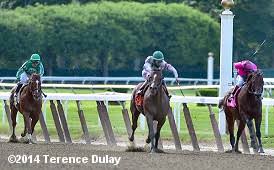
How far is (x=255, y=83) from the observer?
55.4ft

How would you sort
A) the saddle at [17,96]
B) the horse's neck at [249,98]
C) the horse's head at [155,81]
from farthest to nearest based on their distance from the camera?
the saddle at [17,96], the horse's neck at [249,98], the horse's head at [155,81]

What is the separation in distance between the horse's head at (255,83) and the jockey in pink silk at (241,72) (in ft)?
0.54

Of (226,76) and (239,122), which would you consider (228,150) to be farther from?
(226,76)

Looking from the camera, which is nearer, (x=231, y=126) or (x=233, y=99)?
(x=233, y=99)

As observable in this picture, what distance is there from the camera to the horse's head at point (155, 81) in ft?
53.9

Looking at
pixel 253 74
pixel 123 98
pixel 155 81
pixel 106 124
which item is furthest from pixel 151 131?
pixel 123 98

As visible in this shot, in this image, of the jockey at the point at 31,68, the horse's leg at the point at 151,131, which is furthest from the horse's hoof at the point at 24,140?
the horse's leg at the point at 151,131

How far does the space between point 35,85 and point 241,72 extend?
11.9 ft

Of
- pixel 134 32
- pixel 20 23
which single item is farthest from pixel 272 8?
pixel 20 23

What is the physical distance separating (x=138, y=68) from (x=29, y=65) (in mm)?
37196

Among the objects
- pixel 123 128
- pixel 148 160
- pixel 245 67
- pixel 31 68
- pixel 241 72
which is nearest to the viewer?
pixel 148 160

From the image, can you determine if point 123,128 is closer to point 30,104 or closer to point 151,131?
point 30,104

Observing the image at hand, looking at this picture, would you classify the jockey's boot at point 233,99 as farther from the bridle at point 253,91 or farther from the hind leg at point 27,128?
the hind leg at point 27,128

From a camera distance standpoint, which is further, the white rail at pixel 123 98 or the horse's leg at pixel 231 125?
the white rail at pixel 123 98
